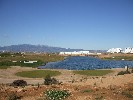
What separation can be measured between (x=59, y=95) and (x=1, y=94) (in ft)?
22.1

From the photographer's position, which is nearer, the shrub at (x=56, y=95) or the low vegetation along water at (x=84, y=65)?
the shrub at (x=56, y=95)

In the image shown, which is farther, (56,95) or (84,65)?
(84,65)

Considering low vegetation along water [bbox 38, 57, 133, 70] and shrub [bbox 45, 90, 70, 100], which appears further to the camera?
low vegetation along water [bbox 38, 57, 133, 70]

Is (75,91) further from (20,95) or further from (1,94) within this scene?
(1,94)

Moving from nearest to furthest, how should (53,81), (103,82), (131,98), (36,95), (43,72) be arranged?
1. (131,98)
2. (36,95)
3. (103,82)
4. (53,81)
5. (43,72)

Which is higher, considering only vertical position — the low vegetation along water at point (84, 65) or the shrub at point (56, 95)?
the shrub at point (56, 95)

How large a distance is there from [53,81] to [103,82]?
800 centimetres

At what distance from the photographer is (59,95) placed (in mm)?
23203

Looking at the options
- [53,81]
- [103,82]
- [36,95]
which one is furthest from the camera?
[53,81]

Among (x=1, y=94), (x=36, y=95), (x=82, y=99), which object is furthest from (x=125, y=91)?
(x=1, y=94)

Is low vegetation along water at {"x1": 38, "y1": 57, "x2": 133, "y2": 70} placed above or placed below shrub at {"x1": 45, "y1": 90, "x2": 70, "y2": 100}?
below

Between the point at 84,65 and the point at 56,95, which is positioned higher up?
the point at 56,95

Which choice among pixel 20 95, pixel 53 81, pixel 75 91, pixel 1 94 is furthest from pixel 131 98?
pixel 53 81

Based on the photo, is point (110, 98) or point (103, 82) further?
point (103, 82)
